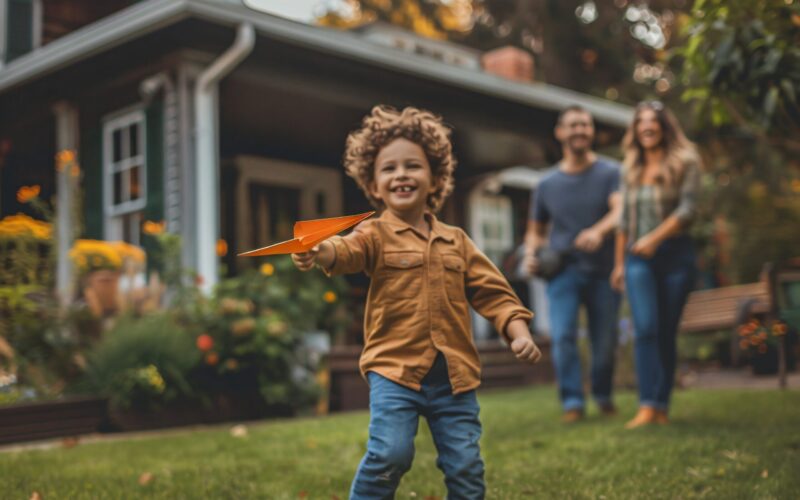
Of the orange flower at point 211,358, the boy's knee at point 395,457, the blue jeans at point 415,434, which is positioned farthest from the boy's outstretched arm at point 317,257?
the orange flower at point 211,358

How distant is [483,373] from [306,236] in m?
6.84

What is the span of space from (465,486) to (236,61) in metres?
5.35

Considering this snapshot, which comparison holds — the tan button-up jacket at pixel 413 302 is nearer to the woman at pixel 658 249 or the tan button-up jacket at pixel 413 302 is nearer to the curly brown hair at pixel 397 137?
the curly brown hair at pixel 397 137

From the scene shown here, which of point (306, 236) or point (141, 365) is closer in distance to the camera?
point (306, 236)

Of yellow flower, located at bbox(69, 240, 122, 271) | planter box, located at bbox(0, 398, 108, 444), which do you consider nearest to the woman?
planter box, located at bbox(0, 398, 108, 444)

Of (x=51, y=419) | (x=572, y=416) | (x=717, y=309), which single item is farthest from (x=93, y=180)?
(x=717, y=309)

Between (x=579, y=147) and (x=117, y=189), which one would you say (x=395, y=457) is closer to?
(x=579, y=147)

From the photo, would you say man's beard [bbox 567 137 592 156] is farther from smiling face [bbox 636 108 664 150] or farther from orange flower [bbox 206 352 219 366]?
orange flower [bbox 206 352 219 366]

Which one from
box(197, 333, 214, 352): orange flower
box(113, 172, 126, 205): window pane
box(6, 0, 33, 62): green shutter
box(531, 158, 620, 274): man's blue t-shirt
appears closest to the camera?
box(531, 158, 620, 274): man's blue t-shirt

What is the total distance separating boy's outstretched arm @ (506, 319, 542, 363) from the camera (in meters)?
2.55

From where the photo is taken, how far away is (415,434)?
257 cm

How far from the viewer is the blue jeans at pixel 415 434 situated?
98.0 inches

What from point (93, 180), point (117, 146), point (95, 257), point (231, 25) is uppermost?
point (231, 25)

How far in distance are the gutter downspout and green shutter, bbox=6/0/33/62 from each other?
3003mm
